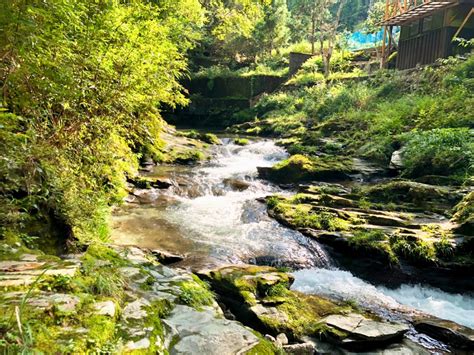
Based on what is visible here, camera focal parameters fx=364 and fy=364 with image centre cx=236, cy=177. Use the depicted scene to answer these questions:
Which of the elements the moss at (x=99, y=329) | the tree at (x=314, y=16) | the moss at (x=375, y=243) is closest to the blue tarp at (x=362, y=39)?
the tree at (x=314, y=16)

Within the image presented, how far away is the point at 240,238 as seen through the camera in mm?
8031

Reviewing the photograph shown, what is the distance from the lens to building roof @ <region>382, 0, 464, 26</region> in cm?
1762

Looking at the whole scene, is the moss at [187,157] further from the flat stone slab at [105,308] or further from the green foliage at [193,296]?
the flat stone slab at [105,308]

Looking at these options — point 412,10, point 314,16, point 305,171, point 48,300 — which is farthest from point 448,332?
point 314,16

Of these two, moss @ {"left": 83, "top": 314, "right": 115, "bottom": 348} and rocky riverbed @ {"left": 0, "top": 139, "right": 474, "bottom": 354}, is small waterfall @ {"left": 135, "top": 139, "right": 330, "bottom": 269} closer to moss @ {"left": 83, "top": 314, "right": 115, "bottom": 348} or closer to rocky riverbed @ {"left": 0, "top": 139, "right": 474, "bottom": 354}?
rocky riverbed @ {"left": 0, "top": 139, "right": 474, "bottom": 354}

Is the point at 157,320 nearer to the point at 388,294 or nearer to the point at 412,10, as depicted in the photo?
the point at 388,294

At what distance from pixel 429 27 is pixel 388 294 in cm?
1862

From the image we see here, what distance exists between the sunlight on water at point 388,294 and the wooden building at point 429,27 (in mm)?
15501

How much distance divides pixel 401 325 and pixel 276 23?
30295 millimetres

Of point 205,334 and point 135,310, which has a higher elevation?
point 135,310

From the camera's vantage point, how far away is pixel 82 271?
134 inches

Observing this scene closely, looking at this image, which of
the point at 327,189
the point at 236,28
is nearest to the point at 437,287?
the point at 327,189

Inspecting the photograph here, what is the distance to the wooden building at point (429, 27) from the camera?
59.0ft

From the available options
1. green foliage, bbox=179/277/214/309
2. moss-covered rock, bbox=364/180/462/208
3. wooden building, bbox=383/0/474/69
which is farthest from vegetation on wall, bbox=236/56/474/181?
green foliage, bbox=179/277/214/309
